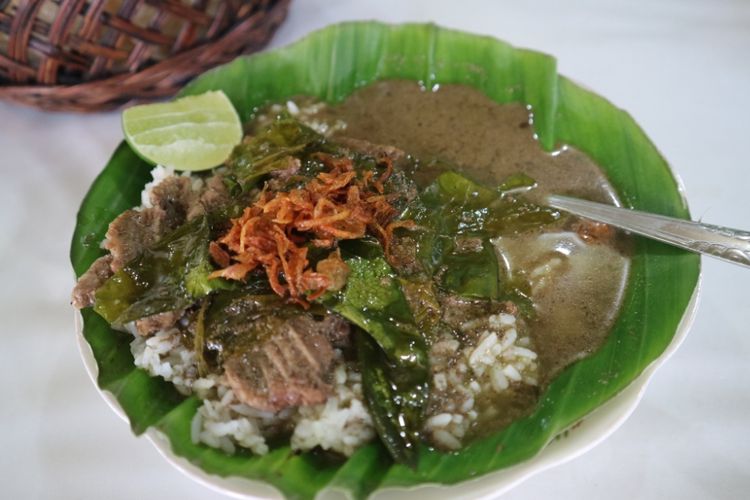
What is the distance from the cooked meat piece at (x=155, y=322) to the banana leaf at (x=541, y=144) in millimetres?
125

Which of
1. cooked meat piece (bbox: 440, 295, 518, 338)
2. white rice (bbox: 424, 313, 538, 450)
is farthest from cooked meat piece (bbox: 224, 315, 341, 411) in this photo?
cooked meat piece (bbox: 440, 295, 518, 338)

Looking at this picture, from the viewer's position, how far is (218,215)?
2.50 metres

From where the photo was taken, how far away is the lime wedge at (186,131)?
2797 millimetres

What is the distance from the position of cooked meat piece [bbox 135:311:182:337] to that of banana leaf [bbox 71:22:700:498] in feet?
0.41

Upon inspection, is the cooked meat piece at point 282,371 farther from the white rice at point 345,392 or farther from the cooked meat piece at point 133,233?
the cooked meat piece at point 133,233

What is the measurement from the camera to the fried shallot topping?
7.10 ft

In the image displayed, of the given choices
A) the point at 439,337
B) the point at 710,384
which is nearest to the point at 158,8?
the point at 439,337

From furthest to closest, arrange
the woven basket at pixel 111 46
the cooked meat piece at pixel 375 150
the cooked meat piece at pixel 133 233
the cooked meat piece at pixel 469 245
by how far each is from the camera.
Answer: the woven basket at pixel 111 46
the cooked meat piece at pixel 375 150
the cooked meat piece at pixel 469 245
the cooked meat piece at pixel 133 233

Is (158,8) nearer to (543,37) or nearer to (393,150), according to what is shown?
(393,150)

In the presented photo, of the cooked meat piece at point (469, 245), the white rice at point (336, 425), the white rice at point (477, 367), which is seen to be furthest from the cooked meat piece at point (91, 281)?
the cooked meat piece at point (469, 245)

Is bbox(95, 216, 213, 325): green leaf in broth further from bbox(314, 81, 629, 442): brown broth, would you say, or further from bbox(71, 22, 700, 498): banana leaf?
bbox(314, 81, 629, 442): brown broth

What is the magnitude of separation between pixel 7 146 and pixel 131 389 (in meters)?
2.16

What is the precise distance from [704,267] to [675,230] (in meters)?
0.67

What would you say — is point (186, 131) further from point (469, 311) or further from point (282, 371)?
point (469, 311)
